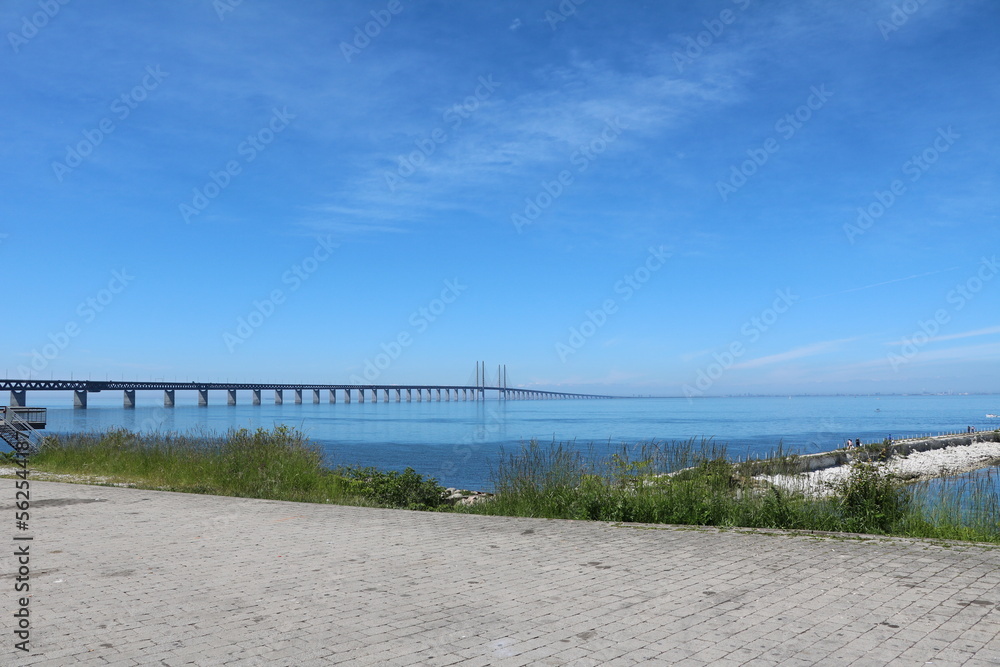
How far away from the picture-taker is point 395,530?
890 cm

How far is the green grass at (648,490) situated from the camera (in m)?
8.93

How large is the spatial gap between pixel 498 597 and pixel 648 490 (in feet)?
15.2

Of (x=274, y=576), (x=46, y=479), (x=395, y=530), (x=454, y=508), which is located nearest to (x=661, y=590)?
(x=274, y=576)

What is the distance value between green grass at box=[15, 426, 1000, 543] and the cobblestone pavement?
0.96 meters

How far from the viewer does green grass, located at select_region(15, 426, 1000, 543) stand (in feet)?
29.3

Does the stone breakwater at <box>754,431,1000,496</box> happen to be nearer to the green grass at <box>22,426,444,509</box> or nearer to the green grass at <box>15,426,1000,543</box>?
the green grass at <box>15,426,1000,543</box>

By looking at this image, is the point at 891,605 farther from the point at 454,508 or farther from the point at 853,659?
the point at 454,508

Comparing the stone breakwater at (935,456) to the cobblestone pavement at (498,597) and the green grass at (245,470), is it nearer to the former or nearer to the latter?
the green grass at (245,470)

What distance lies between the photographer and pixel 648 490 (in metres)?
9.91

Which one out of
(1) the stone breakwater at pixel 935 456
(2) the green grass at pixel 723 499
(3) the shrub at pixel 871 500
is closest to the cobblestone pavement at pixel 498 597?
(2) the green grass at pixel 723 499

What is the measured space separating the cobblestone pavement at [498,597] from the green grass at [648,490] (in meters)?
0.96

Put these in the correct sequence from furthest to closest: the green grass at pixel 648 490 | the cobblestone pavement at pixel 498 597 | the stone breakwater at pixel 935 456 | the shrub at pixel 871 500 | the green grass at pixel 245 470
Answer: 1. the stone breakwater at pixel 935 456
2. the green grass at pixel 245 470
3. the green grass at pixel 648 490
4. the shrub at pixel 871 500
5. the cobblestone pavement at pixel 498 597

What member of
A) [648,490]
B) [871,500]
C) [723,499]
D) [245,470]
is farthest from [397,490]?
[871,500]

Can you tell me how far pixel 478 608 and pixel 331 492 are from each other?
799 cm
